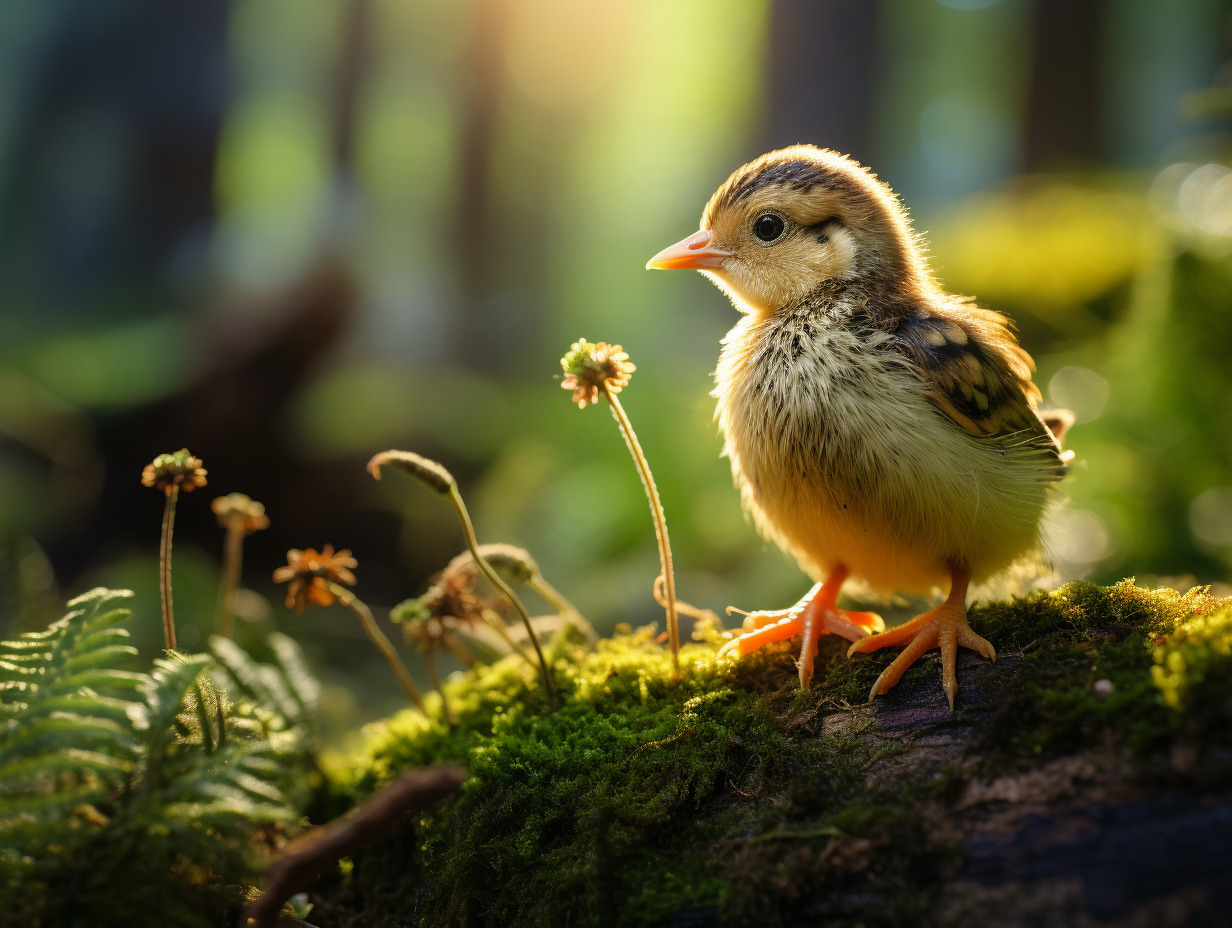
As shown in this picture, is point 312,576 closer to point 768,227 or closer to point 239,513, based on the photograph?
point 239,513

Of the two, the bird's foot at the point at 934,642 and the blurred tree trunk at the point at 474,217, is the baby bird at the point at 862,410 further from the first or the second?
the blurred tree trunk at the point at 474,217

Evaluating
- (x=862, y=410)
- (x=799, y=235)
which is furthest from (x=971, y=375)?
(x=799, y=235)

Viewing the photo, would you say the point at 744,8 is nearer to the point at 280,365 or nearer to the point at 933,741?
the point at 280,365

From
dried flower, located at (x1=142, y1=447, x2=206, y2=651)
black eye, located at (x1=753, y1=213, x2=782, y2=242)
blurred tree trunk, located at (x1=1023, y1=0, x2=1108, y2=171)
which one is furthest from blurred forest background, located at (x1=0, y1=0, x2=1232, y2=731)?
black eye, located at (x1=753, y1=213, x2=782, y2=242)

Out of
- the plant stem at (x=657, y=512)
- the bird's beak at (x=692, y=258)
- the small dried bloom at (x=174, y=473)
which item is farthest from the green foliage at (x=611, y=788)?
the bird's beak at (x=692, y=258)

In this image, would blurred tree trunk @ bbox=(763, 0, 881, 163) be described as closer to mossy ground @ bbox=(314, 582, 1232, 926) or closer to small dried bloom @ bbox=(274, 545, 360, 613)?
mossy ground @ bbox=(314, 582, 1232, 926)

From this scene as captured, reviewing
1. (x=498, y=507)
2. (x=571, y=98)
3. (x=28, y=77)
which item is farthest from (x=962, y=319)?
(x=571, y=98)
